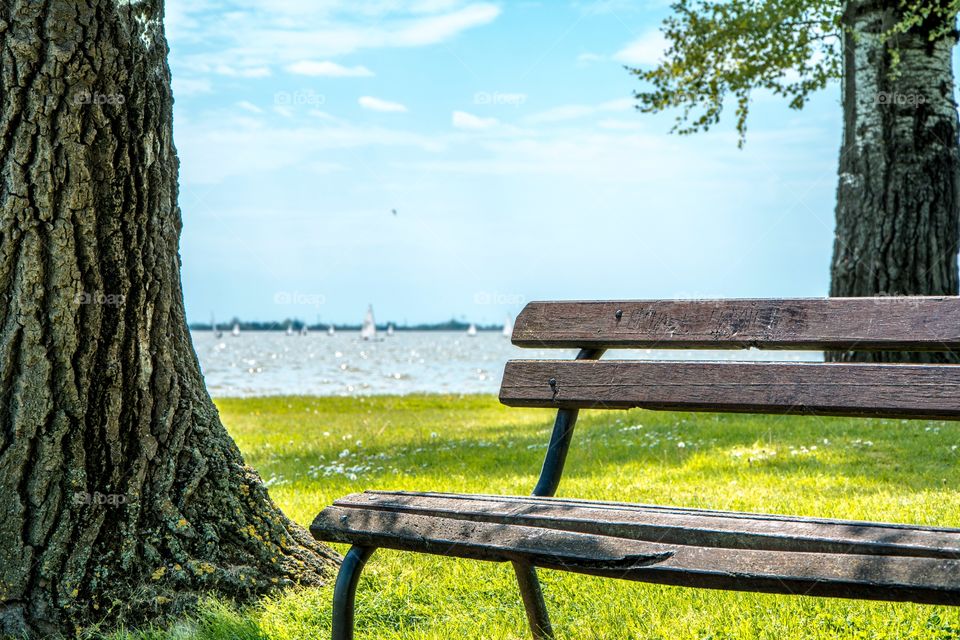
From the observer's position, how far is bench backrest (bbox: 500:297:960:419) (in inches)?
102

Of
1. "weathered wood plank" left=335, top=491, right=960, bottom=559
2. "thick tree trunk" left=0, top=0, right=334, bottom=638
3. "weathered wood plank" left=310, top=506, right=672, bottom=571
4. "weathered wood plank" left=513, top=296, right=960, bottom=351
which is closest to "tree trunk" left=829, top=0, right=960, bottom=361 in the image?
"weathered wood plank" left=513, top=296, right=960, bottom=351

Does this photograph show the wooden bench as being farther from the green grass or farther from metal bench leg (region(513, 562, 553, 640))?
the green grass

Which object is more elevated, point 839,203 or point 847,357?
point 839,203

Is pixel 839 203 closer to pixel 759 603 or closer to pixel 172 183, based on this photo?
pixel 759 603

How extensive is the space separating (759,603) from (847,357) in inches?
214

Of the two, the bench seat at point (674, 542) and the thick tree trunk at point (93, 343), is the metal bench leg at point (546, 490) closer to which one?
the bench seat at point (674, 542)

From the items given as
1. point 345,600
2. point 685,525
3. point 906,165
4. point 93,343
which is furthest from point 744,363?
point 906,165

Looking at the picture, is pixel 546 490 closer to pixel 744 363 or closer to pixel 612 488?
pixel 744 363

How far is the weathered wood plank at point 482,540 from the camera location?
2260mm

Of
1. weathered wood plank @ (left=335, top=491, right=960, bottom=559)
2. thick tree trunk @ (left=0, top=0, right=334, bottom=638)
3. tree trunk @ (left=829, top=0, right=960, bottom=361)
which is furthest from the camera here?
tree trunk @ (left=829, top=0, right=960, bottom=361)

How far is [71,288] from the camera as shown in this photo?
325 cm

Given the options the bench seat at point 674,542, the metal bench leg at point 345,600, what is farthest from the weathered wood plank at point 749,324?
the metal bench leg at point 345,600

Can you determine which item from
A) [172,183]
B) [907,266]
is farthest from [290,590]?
[907,266]

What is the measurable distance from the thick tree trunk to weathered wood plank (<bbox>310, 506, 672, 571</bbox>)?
1026 mm
